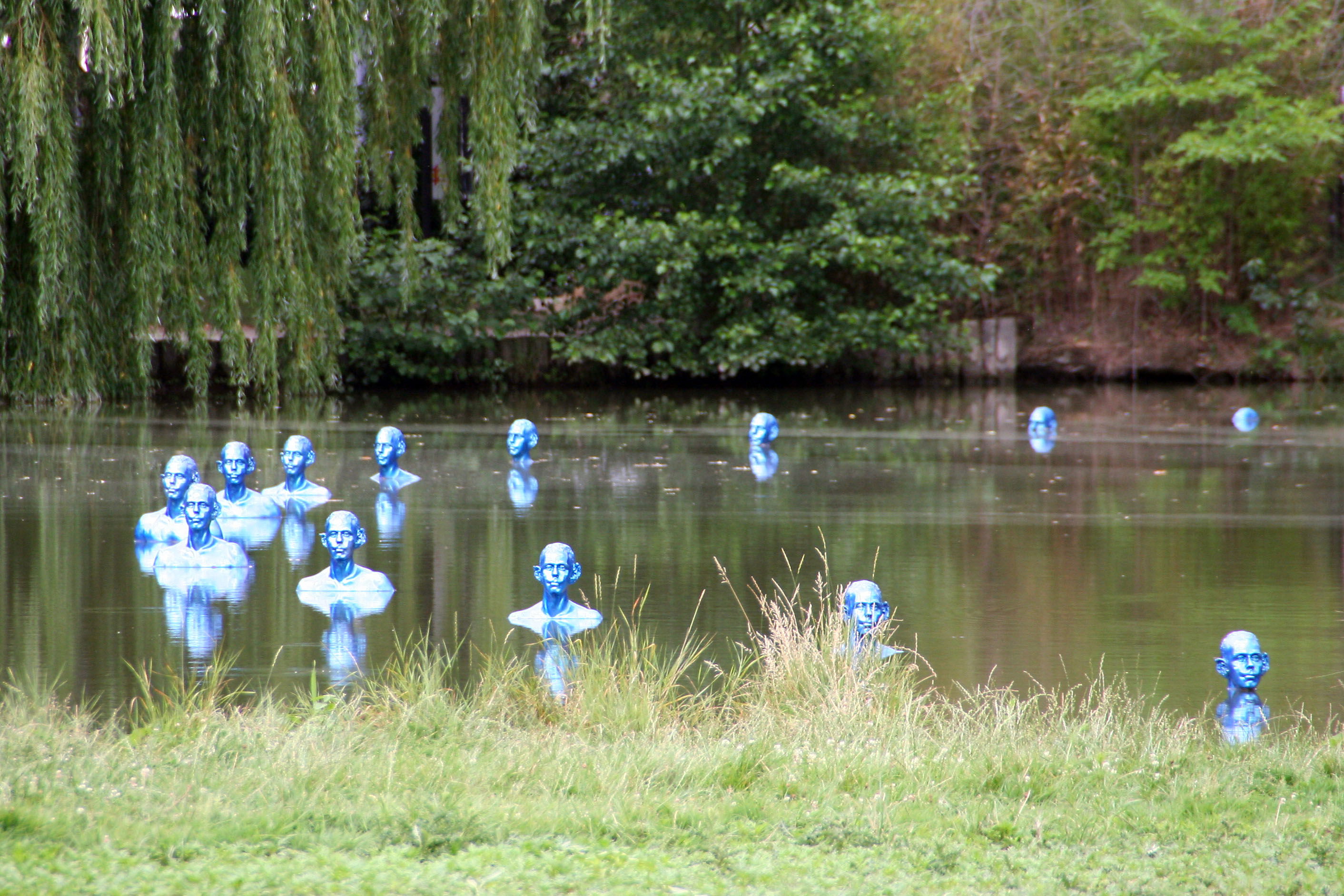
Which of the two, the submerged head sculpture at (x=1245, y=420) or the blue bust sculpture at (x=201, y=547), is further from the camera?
the submerged head sculpture at (x=1245, y=420)

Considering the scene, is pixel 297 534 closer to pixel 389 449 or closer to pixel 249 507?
pixel 249 507

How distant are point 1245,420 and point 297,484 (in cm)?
1140

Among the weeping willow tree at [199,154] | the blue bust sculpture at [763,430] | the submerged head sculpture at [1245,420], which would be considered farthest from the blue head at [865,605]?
the submerged head sculpture at [1245,420]

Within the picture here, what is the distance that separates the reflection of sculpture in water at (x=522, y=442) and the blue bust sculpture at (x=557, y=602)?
6.04m

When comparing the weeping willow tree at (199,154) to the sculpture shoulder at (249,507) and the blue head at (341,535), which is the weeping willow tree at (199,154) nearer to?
the sculpture shoulder at (249,507)

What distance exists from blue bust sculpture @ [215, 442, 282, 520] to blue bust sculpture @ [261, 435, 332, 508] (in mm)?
401

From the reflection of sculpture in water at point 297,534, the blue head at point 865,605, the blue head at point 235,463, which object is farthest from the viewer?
the blue head at point 235,463

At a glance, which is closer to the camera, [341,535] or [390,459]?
[341,535]

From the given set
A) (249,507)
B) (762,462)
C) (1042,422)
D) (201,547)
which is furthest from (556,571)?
(1042,422)

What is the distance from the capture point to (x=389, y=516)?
10586 mm

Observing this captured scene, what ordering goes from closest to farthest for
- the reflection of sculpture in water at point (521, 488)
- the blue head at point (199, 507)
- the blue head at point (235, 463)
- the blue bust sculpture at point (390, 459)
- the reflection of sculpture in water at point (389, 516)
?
the blue head at point (199, 507) < the reflection of sculpture in water at point (389, 516) < the blue head at point (235, 463) < the reflection of sculpture in water at point (521, 488) < the blue bust sculpture at point (390, 459)

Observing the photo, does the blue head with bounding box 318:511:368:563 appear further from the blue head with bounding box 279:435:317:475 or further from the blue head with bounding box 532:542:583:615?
the blue head with bounding box 279:435:317:475

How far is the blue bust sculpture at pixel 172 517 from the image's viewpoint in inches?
362

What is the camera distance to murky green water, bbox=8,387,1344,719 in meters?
6.95
